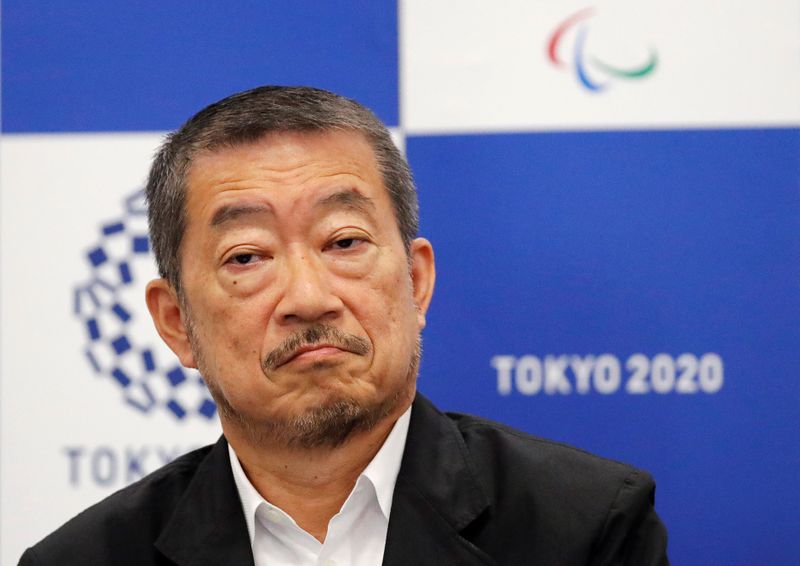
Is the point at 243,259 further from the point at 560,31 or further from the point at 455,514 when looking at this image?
the point at 560,31

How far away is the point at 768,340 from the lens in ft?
7.15

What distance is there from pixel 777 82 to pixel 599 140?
1.36ft

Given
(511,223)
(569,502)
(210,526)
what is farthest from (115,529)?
(511,223)

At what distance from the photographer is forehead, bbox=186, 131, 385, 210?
1542mm

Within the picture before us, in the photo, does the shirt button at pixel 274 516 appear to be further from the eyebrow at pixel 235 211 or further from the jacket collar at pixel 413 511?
the eyebrow at pixel 235 211

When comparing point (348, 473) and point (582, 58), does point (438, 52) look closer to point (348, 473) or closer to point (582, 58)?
point (582, 58)

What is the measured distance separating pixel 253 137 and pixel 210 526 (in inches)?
25.0

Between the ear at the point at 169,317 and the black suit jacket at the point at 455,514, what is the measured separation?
176 millimetres

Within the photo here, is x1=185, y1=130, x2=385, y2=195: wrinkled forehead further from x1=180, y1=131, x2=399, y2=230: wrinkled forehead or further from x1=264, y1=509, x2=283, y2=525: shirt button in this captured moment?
x1=264, y1=509, x2=283, y2=525: shirt button

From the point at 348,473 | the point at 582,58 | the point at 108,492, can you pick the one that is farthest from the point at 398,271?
the point at 108,492

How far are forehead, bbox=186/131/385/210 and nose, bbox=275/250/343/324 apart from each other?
115 millimetres

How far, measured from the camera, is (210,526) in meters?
1.62

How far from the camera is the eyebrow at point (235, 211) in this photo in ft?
4.99

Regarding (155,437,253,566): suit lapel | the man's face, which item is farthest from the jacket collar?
the man's face
